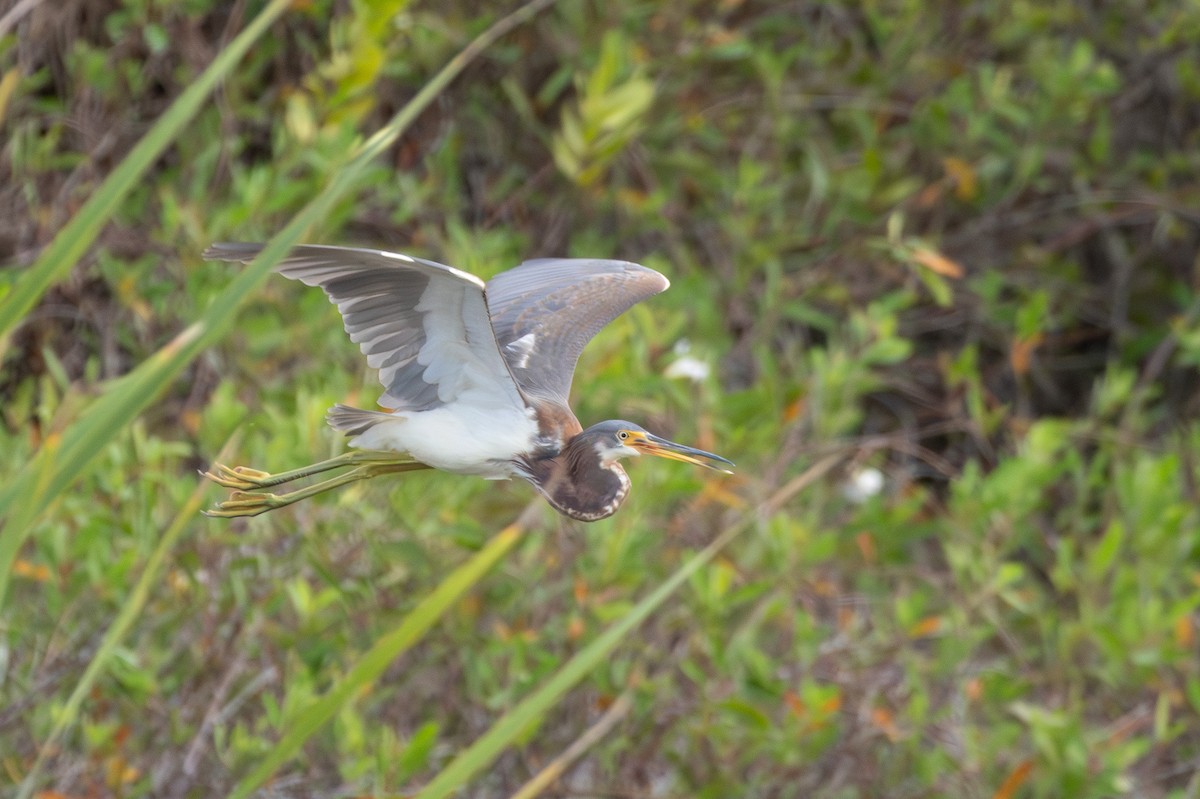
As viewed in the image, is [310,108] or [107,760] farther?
[310,108]

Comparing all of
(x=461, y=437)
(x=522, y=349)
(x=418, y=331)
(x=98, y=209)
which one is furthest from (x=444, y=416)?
(x=98, y=209)

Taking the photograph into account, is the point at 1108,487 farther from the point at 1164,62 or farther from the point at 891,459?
the point at 1164,62

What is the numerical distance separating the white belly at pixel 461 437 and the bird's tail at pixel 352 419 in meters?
0.02

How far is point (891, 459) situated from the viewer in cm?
697

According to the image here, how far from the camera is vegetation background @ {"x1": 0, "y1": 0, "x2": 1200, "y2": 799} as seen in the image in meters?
4.34

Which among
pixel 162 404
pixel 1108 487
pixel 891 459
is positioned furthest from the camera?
pixel 891 459

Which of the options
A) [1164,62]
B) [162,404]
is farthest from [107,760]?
[1164,62]

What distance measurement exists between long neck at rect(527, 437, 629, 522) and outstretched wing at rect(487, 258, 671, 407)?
8.7 inches

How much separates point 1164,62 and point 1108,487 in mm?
2107

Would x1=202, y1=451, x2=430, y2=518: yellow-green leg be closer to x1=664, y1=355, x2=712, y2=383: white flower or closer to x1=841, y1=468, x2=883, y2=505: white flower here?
x1=664, y1=355, x2=712, y2=383: white flower

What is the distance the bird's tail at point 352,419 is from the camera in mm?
3215

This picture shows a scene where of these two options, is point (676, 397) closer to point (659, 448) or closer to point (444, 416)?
point (659, 448)

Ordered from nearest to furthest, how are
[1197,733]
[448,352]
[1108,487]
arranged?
[448,352] < [1197,733] < [1108,487]

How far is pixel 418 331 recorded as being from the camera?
3.18 metres
